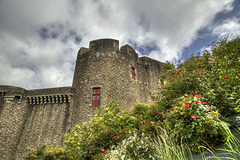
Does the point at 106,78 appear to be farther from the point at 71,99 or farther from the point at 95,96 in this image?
the point at 71,99

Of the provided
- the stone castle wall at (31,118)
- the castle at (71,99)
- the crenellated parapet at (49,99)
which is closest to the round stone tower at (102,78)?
the castle at (71,99)

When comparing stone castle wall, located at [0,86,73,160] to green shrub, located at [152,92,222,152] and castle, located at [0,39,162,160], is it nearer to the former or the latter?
castle, located at [0,39,162,160]

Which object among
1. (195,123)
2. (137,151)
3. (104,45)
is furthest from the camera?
Answer: (104,45)

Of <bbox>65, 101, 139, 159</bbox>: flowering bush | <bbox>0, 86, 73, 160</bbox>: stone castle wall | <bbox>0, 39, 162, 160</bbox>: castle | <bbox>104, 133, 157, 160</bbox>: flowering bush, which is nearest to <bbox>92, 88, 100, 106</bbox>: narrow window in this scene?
<bbox>0, 39, 162, 160</bbox>: castle

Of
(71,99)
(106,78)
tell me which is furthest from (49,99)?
(106,78)

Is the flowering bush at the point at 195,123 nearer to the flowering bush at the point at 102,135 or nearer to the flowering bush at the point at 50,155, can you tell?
the flowering bush at the point at 102,135

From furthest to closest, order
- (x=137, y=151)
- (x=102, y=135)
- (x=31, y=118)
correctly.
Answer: (x=31, y=118)
(x=102, y=135)
(x=137, y=151)

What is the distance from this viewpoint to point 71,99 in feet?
38.7

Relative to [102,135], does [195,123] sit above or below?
above

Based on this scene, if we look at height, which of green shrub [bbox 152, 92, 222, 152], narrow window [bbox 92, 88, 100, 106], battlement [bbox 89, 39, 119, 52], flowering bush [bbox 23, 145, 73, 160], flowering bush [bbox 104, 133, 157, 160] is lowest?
flowering bush [bbox 23, 145, 73, 160]

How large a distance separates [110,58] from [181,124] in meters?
9.65

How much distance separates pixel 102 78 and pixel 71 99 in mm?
3348

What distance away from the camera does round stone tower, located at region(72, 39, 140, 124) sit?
36.1 feet

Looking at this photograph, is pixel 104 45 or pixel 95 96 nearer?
pixel 95 96
